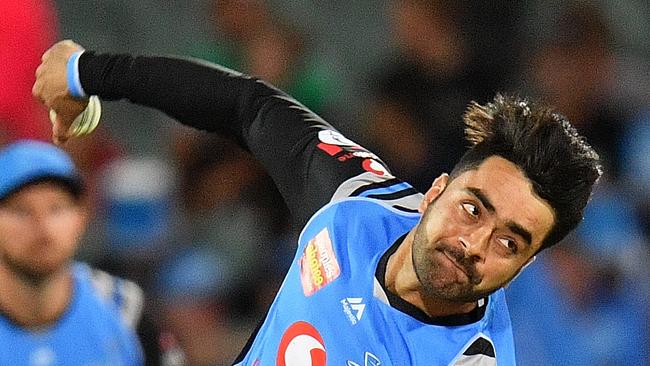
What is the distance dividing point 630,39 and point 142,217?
206 cm

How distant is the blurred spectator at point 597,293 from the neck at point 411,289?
1567 mm

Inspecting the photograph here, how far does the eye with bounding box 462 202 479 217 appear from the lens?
2369 millimetres

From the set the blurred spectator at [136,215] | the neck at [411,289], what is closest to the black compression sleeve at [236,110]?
the neck at [411,289]

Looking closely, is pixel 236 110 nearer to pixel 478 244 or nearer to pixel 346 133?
pixel 478 244

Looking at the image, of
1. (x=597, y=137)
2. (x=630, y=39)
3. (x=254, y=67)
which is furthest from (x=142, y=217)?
(x=630, y=39)

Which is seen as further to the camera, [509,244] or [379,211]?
[379,211]

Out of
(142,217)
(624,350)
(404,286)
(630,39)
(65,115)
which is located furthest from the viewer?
(630,39)

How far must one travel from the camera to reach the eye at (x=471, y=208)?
237cm

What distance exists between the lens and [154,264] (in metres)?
4.58

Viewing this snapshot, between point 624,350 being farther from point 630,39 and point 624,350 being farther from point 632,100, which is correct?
point 630,39

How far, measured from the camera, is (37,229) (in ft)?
11.5

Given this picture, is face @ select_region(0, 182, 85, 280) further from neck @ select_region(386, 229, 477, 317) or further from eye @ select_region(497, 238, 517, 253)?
eye @ select_region(497, 238, 517, 253)

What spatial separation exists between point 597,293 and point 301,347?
7.06 feet

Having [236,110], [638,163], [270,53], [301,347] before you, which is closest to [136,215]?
[270,53]
